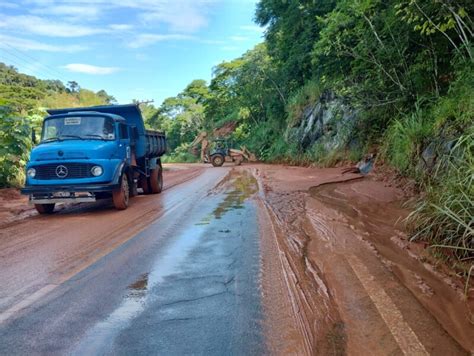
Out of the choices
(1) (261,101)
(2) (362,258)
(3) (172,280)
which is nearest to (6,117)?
(3) (172,280)

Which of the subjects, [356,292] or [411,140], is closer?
[356,292]

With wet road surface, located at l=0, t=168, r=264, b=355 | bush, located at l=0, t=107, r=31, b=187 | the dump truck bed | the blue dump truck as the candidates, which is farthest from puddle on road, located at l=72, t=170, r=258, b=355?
bush, located at l=0, t=107, r=31, b=187

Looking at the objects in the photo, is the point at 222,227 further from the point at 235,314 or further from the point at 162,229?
the point at 235,314

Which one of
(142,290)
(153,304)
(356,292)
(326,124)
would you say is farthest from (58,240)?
(326,124)

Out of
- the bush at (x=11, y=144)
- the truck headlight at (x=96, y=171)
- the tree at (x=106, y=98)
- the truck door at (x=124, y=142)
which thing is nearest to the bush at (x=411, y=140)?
the truck door at (x=124, y=142)

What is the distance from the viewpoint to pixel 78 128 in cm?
1096

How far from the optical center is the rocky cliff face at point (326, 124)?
20.3 metres

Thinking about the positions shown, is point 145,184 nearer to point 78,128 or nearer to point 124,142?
point 124,142

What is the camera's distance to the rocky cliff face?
2034 centimetres

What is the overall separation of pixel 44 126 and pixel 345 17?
30.8 feet

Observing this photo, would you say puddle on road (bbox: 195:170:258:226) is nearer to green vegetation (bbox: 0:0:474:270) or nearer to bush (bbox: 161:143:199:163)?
green vegetation (bbox: 0:0:474:270)

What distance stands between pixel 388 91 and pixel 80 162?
946 centimetres

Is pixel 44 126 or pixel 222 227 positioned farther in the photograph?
pixel 44 126

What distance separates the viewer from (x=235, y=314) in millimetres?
4039
